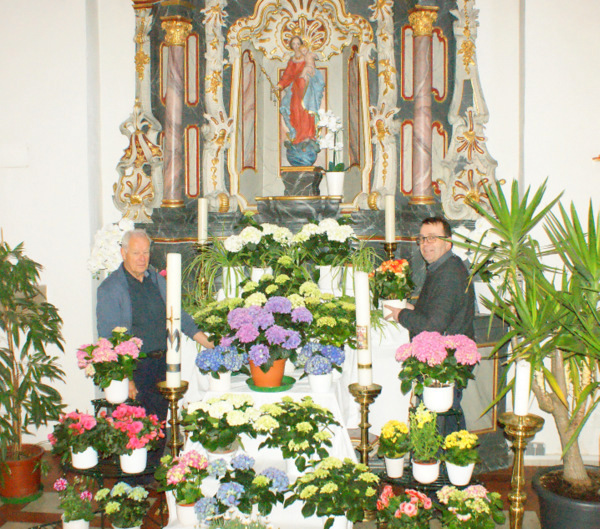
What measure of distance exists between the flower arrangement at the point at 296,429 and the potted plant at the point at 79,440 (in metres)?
1.00

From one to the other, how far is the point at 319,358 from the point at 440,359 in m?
0.54

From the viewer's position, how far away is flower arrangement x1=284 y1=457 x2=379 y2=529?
7.43ft

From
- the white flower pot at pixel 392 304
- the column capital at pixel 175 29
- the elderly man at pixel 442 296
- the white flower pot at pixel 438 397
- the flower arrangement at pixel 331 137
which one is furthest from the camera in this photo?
the column capital at pixel 175 29

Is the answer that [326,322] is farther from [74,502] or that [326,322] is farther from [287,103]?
[287,103]

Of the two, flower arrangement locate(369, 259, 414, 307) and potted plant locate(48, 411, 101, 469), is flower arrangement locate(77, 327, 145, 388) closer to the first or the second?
potted plant locate(48, 411, 101, 469)

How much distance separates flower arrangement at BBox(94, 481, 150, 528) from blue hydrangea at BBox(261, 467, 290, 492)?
33.9 inches

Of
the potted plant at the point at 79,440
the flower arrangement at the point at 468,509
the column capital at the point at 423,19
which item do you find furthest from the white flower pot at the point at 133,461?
the column capital at the point at 423,19

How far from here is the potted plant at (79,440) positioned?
3.02 meters

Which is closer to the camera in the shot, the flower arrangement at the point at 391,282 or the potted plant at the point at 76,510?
the potted plant at the point at 76,510

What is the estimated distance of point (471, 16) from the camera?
530 cm

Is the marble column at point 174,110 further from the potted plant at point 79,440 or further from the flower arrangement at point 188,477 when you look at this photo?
the flower arrangement at point 188,477

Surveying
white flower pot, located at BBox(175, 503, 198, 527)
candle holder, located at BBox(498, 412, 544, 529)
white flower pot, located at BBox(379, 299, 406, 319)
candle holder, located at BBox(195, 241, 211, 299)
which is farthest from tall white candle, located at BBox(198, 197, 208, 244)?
candle holder, located at BBox(498, 412, 544, 529)

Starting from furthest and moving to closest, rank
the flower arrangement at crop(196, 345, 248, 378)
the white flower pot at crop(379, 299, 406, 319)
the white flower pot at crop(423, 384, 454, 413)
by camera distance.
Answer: the white flower pot at crop(379, 299, 406, 319), the flower arrangement at crop(196, 345, 248, 378), the white flower pot at crop(423, 384, 454, 413)

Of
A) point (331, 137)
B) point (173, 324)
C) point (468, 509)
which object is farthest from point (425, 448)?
point (331, 137)
